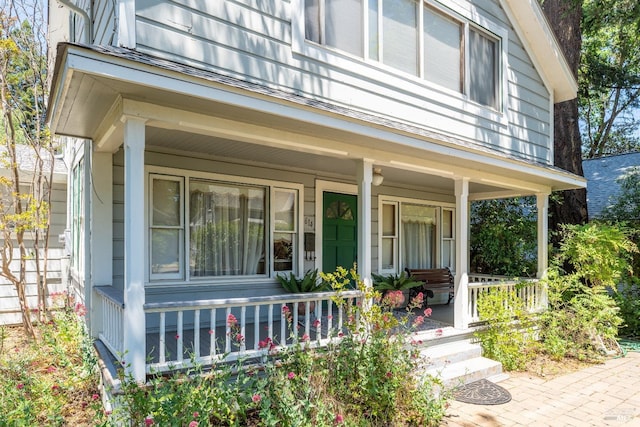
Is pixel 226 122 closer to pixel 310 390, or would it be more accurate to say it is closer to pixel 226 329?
pixel 226 329

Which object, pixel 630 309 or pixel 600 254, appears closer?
pixel 600 254

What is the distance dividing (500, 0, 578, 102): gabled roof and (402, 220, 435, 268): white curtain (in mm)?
3839

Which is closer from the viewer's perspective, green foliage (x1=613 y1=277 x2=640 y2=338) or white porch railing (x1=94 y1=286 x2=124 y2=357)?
white porch railing (x1=94 y1=286 x2=124 y2=357)

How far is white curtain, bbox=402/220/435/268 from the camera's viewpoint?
9.00 m

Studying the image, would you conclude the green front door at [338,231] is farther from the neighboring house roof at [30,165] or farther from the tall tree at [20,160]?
the neighboring house roof at [30,165]

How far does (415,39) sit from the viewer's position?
6.22 meters

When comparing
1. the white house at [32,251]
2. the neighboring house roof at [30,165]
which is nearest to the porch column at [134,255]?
the white house at [32,251]

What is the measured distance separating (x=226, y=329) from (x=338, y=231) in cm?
362

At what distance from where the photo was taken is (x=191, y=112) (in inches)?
148

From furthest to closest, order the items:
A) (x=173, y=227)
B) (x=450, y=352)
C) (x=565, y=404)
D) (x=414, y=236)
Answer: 1. (x=414, y=236)
2. (x=450, y=352)
3. (x=173, y=227)
4. (x=565, y=404)

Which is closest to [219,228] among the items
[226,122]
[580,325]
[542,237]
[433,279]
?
[226,122]

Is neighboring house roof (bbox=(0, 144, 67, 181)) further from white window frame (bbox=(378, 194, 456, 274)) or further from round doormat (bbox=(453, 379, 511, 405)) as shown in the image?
round doormat (bbox=(453, 379, 511, 405))

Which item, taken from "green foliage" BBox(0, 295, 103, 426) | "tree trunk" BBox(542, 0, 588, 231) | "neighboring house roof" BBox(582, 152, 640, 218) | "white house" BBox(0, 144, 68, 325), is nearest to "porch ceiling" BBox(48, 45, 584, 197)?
"green foliage" BBox(0, 295, 103, 426)

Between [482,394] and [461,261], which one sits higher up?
[461,261]
